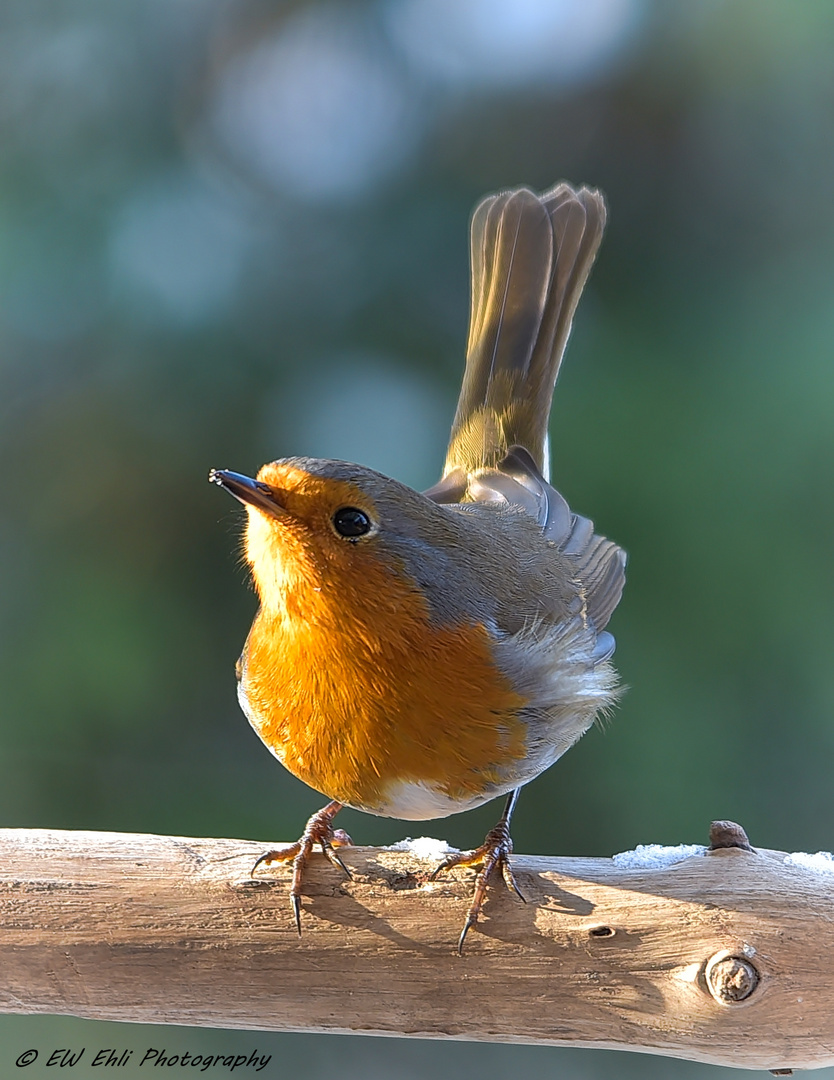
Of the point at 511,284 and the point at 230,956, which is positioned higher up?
the point at 511,284

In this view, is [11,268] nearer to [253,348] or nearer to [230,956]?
[253,348]

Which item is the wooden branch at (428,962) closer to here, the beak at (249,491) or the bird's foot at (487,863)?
the bird's foot at (487,863)

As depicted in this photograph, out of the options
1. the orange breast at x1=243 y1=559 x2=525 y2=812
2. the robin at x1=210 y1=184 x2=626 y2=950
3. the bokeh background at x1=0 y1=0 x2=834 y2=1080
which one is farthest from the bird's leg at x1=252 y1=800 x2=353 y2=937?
the bokeh background at x1=0 y1=0 x2=834 y2=1080

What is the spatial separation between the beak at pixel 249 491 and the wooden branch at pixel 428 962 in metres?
0.49

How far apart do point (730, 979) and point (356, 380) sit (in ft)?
4.38

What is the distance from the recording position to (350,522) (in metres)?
1.21

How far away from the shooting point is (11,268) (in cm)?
211

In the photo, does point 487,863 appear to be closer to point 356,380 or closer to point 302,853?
point 302,853

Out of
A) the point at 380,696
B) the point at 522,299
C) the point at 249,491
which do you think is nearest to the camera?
the point at 249,491

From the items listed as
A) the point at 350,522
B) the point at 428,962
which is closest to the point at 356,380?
the point at 350,522

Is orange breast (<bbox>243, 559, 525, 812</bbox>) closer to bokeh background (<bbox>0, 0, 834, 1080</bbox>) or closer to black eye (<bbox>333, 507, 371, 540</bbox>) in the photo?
black eye (<bbox>333, 507, 371, 540</bbox>)

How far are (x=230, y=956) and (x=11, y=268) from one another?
1.41 meters

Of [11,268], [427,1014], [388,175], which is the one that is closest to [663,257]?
[388,175]

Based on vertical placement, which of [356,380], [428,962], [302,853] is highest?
[356,380]
